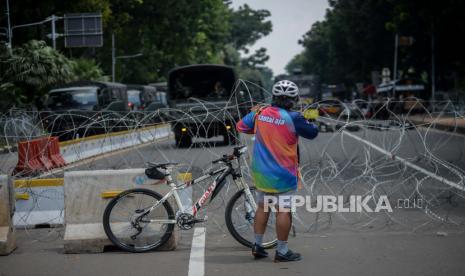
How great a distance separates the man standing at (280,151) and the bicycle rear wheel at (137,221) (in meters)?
1.24

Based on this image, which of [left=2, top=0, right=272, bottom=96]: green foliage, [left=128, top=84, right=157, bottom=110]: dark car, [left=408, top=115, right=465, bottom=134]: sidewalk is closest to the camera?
[left=408, top=115, right=465, bottom=134]: sidewalk

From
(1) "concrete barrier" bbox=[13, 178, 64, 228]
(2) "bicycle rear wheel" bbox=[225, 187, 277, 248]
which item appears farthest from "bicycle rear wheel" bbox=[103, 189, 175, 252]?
(1) "concrete barrier" bbox=[13, 178, 64, 228]

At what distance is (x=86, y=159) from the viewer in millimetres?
17641

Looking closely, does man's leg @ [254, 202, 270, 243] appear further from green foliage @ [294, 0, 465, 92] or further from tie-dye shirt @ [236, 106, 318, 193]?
green foliage @ [294, 0, 465, 92]

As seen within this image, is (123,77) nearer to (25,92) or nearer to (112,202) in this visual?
(25,92)

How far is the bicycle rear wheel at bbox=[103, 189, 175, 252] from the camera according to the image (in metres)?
8.47

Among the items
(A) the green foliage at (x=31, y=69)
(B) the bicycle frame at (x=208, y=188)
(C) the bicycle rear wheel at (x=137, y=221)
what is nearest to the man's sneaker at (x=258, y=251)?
(B) the bicycle frame at (x=208, y=188)

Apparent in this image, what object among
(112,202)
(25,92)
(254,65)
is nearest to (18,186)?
(112,202)

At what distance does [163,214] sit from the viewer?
858cm

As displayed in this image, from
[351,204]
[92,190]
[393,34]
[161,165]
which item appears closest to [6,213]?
[92,190]

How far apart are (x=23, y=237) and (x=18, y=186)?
3.27ft

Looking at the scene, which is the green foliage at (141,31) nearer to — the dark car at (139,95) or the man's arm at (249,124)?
the dark car at (139,95)

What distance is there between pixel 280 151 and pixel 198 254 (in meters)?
1.39

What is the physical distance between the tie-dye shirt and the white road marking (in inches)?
34.8
